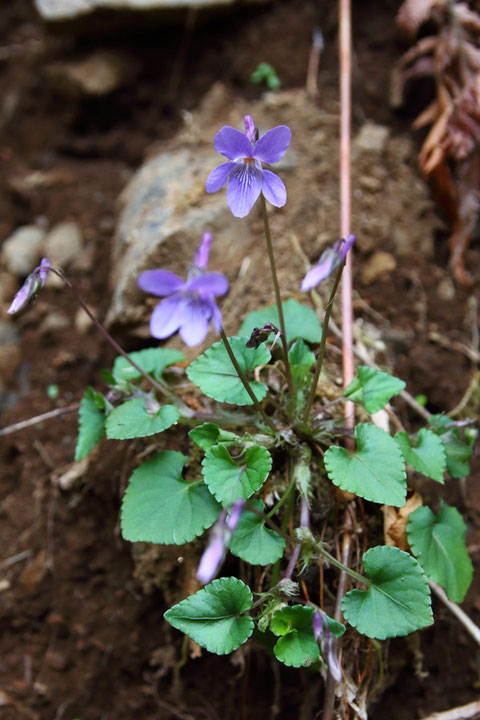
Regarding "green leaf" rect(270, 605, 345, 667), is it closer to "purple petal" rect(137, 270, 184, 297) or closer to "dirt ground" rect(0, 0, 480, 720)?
"dirt ground" rect(0, 0, 480, 720)

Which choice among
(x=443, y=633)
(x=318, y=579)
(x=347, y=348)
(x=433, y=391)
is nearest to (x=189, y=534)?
(x=318, y=579)

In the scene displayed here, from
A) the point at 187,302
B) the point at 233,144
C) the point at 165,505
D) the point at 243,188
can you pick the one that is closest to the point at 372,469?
the point at 165,505

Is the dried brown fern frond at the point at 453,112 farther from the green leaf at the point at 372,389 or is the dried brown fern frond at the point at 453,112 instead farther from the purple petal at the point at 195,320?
the purple petal at the point at 195,320

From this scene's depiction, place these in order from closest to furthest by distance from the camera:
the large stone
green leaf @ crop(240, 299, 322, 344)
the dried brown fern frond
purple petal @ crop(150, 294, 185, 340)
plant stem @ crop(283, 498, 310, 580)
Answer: purple petal @ crop(150, 294, 185, 340), plant stem @ crop(283, 498, 310, 580), green leaf @ crop(240, 299, 322, 344), the large stone, the dried brown fern frond

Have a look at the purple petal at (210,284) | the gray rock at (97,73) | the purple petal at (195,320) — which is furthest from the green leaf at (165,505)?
the gray rock at (97,73)

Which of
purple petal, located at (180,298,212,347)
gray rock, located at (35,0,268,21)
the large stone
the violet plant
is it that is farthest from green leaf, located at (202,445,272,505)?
gray rock, located at (35,0,268,21)

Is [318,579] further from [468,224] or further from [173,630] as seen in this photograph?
[468,224]
